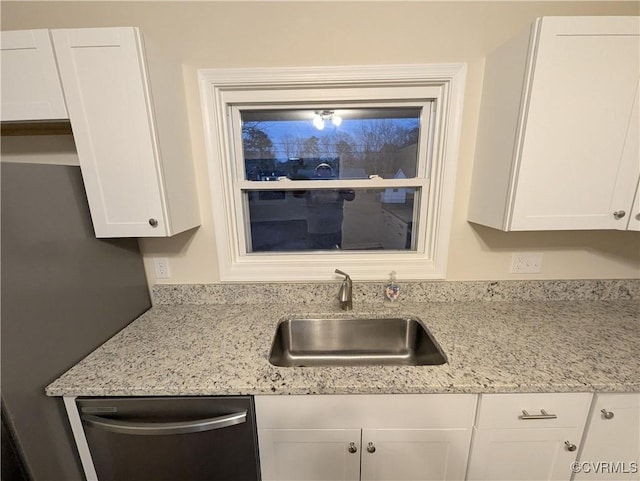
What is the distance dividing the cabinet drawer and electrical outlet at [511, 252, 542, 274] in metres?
0.66

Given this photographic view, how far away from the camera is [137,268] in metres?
1.35

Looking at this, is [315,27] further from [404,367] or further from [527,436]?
[527,436]

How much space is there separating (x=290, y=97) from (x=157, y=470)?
161 centimetres

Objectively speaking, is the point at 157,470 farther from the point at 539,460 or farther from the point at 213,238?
the point at 539,460

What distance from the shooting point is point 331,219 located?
1.47m

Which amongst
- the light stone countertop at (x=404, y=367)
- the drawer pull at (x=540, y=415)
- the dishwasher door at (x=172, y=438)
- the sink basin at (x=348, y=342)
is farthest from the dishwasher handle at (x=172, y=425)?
the drawer pull at (x=540, y=415)

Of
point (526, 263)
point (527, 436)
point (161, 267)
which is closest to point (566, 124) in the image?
point (526, 263)

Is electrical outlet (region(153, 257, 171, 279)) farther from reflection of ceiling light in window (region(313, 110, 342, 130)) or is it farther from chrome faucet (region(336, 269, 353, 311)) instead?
reflection of ceiling light in window (region(313, 110, 342, 130))

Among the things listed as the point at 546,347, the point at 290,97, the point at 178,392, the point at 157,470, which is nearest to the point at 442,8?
the point at 290,97

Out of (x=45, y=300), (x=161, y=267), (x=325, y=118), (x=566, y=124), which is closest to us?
(x=45, y=300)

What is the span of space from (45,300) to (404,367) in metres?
1.25

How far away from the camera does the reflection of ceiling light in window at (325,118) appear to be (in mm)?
1316

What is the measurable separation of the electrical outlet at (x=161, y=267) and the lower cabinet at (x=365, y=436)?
0.90 metres

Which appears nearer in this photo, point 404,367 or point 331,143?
point 404,367
